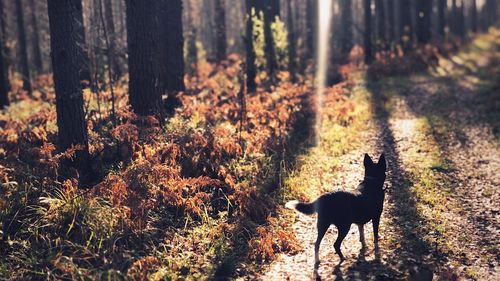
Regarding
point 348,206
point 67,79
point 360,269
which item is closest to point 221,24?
point 67,79

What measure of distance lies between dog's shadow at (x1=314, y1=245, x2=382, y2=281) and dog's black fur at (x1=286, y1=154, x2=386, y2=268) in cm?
18

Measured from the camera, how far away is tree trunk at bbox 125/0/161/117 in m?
10.5

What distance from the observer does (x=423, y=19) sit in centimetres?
2606

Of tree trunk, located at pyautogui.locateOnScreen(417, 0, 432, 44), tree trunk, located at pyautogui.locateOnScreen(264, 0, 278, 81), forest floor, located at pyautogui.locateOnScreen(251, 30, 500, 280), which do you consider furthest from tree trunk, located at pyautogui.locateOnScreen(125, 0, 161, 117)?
tree trunk, located at pyautogui.locateOnScreen(417, 0, 432, 44)

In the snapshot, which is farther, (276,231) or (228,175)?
(228,175)

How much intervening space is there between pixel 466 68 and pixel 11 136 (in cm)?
2102

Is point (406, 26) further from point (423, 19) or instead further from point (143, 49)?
point (143, 49)

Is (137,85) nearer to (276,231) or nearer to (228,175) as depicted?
(228,175)

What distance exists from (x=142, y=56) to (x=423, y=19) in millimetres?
20323

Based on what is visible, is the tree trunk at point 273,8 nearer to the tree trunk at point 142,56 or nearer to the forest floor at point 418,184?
the forest floor at point 418,184

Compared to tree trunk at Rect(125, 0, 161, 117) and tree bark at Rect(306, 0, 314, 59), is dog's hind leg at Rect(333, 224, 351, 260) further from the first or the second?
tree bark at Rect(306, 0, 314, 59)

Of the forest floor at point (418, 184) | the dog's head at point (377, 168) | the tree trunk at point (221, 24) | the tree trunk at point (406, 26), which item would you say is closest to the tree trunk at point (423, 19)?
the tree trunk at point (406, 26)

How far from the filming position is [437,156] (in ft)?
34.7

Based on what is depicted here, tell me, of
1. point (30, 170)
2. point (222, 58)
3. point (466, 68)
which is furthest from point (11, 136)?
point (466, 68)
